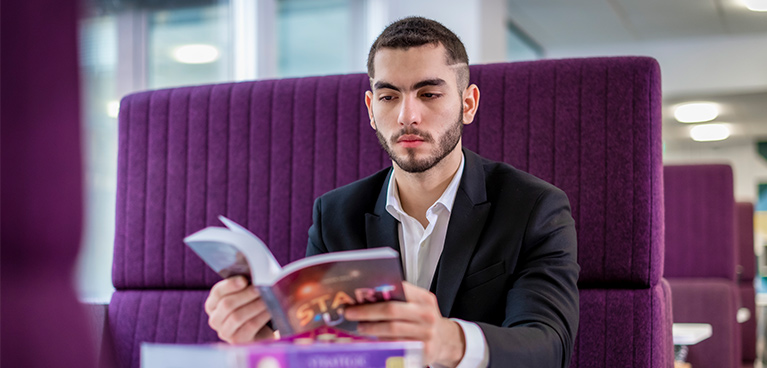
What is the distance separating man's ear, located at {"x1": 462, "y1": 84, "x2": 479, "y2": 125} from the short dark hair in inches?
3.8

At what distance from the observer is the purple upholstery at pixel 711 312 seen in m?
3.24

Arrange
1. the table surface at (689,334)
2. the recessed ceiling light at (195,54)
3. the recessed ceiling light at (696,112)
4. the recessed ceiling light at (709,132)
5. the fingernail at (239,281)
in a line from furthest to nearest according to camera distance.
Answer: the recessed ceiling light at (709,132) < the recessed ceiling light at (696,112) < the recessed ceiling light at (195,54) < the table surface at (689,334) < the fingernail at (239,281)

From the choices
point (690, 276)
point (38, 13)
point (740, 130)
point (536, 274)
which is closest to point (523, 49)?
point (690, 276)

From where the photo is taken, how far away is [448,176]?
4.91 feet

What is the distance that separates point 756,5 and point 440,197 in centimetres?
503

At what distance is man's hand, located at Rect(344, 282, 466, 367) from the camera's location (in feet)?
2.64

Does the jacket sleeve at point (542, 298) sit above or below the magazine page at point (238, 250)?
below

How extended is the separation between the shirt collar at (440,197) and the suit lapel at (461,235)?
0.02 m

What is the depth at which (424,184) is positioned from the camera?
Result: 149 cm

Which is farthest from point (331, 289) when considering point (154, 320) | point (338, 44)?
point (338, 44)

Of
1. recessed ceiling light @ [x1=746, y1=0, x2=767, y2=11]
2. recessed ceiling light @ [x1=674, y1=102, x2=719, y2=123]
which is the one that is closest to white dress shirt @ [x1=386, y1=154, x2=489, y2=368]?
recessed ceiling light @ [x1=746, y1=0, x2=767, y2=11]

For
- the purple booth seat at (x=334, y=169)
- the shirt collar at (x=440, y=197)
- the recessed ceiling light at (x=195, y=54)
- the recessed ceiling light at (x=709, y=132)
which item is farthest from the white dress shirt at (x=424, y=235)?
the recessed ceiling light at (x=709, y=132)

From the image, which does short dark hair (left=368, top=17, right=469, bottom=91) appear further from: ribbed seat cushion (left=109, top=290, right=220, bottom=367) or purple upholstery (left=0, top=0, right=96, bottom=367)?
purple upholstery (left=0, top=0, right=96, bottom=367)

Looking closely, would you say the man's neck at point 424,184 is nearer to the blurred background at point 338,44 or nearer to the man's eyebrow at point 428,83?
the man's eyebrow at point 428,83
